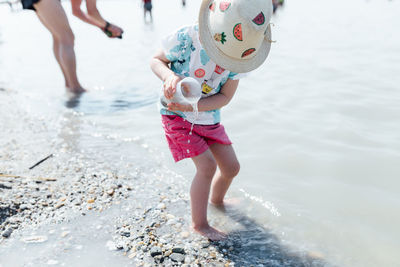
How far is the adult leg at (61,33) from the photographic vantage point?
15.3ft

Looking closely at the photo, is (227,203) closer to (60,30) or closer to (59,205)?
(59,205)

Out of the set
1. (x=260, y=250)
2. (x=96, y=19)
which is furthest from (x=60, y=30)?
(x=260, y=250)

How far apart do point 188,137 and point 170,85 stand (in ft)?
1.36

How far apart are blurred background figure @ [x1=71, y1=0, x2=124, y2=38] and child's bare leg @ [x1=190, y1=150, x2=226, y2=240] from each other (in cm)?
271

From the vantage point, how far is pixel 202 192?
7.93ft

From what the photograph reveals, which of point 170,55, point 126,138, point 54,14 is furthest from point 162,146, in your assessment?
point 54,14

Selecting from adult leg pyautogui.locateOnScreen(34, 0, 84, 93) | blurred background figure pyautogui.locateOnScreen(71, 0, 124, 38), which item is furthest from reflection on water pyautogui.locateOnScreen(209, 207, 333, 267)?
adult leg pyautogui.locateOnScreen(34, 0, 84, 93)

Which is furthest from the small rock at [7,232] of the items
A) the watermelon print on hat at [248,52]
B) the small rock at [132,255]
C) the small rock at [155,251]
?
the watermelon print on hat at [248,52]

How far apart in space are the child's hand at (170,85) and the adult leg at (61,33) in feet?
10.4

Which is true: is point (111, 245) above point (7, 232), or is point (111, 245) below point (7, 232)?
above

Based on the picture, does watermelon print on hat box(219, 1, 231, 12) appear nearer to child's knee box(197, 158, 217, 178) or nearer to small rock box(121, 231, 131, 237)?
child's knee box(197, 158, 217, 178)

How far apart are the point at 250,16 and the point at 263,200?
1489 millimetres

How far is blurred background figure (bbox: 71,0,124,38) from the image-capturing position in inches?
180

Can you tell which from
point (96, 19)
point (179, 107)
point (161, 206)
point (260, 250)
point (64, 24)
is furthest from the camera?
point (64, 24)
